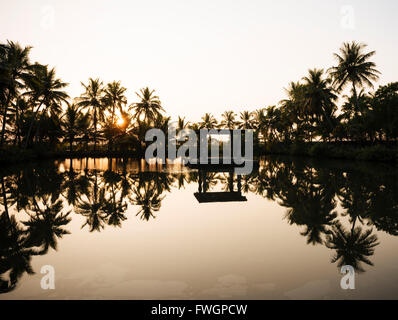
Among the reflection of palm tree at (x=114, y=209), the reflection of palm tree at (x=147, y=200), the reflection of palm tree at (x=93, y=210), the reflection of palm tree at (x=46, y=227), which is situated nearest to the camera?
the reflection of palm tree at (x=46, y=227)

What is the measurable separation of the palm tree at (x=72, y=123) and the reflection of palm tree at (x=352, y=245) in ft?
111

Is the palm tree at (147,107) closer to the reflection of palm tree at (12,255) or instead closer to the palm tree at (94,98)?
the palm tree at (94,98)

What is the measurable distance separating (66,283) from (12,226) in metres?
3.11

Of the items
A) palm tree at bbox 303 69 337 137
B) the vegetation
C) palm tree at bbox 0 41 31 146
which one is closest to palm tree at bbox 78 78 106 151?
the vegetation

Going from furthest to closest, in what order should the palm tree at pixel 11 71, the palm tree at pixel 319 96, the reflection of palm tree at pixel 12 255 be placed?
1. the palm tree at pixel 319 96
2. the palm tree at pixel 11 71
3. the reflection of palm tree at pixel 12 255

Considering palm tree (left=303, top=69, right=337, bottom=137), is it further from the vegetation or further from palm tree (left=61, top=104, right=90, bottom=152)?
palm tree (left=61, top=104, right=90, bottom=152)

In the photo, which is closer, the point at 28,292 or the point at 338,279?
the point at 28,292

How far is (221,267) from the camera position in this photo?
353cm

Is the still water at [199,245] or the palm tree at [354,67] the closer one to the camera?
the still water at [199,245]

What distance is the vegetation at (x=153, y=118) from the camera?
75.5ft

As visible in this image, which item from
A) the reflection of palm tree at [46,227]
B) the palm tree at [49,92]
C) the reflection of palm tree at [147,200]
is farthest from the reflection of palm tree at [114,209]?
the palm tree at [49,92]
